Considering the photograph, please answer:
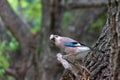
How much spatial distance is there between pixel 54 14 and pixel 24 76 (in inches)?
62.9

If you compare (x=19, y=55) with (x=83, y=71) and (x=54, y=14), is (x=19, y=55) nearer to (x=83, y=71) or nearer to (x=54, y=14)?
(x=54, y=14)

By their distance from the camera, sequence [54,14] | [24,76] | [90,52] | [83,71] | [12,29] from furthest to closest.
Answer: [24,76], [12,29], [54,14], [90,52], [83,71]

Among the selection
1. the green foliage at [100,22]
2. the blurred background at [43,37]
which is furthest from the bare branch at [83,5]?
the green foliage at [100,22]

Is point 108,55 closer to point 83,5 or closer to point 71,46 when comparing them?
point 71,46

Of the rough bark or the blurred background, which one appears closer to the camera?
the rough bark

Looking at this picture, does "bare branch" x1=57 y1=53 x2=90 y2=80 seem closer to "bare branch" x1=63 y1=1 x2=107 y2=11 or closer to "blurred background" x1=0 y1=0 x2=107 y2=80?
"blurred background" x1=0 y1=0 x2=107 y2=80

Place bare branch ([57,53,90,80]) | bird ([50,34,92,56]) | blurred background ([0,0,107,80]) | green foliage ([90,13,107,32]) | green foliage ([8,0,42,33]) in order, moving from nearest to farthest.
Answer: bare branch ([57,53,90,80]), bird ([50,34,92,56]), blurred background ([0,0,107,80]), green foliage ([90,13,107,32]), green foliage ([8,0,42,33])

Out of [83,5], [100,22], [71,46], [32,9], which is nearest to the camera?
[71,46]

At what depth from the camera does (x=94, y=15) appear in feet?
23.9

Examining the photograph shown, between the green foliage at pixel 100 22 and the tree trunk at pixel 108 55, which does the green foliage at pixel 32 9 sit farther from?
the tree trunk at pixel 108 55

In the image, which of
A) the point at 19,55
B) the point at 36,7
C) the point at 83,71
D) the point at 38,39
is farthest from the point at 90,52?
the point at 36,7

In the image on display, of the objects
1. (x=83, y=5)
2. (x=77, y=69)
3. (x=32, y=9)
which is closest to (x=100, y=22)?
(x=32, y=9)

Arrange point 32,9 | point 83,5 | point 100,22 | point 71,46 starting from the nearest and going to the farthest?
point 71,46, point 83,5, point 100,22, point 32,9

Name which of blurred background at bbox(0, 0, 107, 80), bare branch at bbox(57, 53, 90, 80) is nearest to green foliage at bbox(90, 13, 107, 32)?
blurred background at bbox(0, 0, 107, 80)
